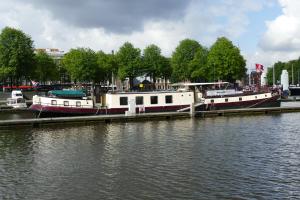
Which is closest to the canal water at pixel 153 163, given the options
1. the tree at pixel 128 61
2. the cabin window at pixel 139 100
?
the cabin window at pixel 139 100

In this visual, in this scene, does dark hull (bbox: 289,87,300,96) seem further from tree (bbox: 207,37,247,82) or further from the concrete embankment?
the concrete embankment

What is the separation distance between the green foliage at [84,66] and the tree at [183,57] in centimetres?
2162

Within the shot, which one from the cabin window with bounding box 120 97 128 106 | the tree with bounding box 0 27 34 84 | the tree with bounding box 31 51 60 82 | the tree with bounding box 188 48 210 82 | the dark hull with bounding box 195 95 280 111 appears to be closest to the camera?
the cabin window with bounding box 120 97 128 106

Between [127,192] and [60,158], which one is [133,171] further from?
[60,158]

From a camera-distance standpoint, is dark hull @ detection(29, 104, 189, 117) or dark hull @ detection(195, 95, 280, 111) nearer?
dark hull @ detection(29, 104, 189, 117)

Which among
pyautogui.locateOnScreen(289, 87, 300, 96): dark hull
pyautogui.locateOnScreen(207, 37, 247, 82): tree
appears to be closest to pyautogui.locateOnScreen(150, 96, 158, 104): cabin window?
pyautogui.locateOnScreen(207, 37, 247, 82): tree

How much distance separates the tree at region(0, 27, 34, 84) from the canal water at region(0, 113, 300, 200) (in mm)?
62070

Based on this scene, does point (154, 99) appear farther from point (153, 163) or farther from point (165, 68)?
point (165, 68)

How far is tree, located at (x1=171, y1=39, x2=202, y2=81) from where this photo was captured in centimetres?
11738

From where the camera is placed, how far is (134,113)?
5384cm

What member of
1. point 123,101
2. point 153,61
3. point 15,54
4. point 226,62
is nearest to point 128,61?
point 153,61

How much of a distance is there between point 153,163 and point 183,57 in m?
92.1

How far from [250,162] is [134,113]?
2764cm

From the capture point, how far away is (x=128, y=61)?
117750mm
